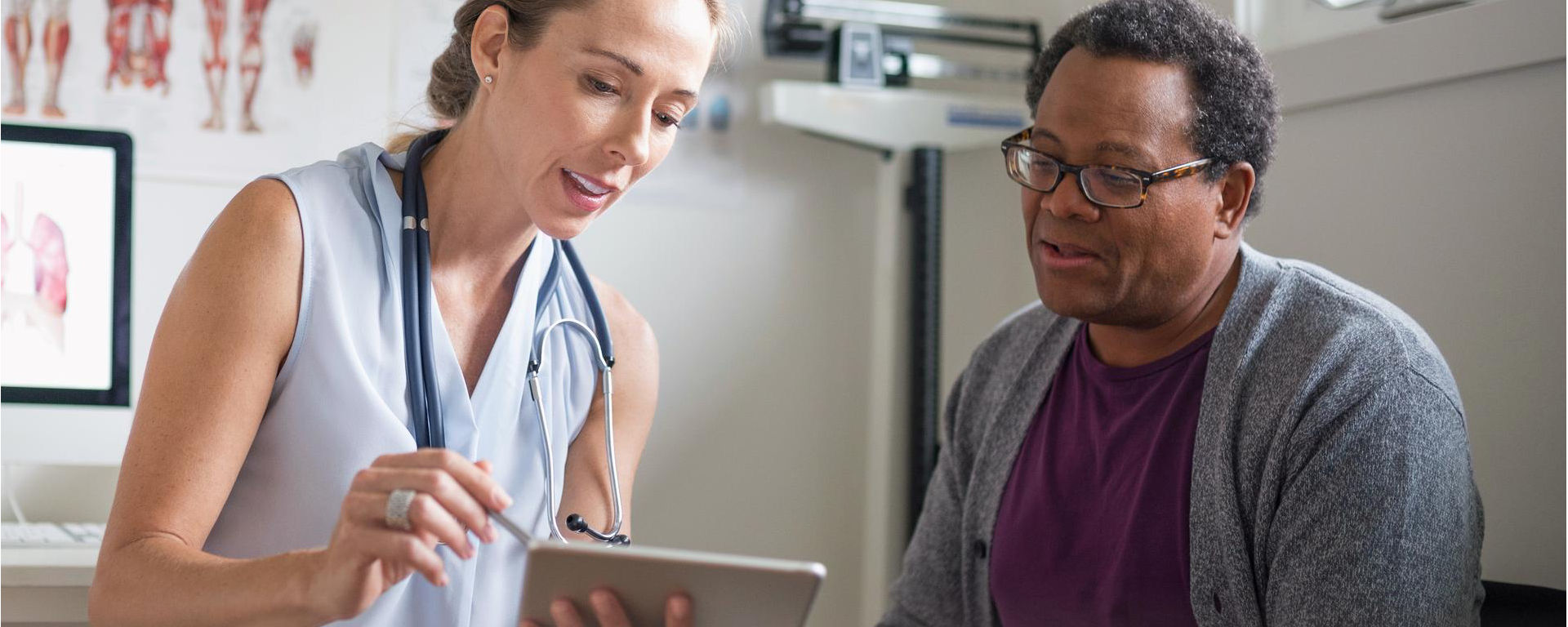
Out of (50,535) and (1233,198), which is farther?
(50,535)

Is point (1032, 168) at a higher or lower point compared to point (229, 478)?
higher

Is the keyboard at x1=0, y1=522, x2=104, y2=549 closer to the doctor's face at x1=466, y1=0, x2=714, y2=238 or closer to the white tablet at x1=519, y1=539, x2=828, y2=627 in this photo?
the doctor's face at x1=466, y1=0, x2=714, y2=238

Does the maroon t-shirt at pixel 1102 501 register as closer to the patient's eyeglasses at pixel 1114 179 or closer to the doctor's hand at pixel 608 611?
the patient's eyeglasses at pixel 1114 179

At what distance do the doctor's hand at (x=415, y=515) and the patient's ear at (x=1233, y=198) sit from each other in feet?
2.70

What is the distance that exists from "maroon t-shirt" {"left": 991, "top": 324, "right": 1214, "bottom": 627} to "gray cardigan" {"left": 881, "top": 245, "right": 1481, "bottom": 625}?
4cm

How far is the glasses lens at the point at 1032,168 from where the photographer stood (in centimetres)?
129

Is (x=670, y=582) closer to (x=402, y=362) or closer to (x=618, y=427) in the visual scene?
(x=402, y=362)

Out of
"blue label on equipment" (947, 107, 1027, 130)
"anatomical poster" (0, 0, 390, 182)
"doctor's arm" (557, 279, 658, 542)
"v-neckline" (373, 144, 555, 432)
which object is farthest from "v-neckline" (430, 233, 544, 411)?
"blue label on equipment" (947, 107, 1027, 130)

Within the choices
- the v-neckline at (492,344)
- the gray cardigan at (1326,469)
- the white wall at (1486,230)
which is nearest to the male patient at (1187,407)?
the gray cardigan at (1326,469)

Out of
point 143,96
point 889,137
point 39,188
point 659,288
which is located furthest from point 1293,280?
point 143,96

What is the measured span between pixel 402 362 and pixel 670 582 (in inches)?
17.5

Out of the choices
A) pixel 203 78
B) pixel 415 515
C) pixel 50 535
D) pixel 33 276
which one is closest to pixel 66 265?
pixel 33 276

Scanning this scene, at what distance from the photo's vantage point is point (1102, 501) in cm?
131

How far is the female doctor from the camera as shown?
88 centimetres
